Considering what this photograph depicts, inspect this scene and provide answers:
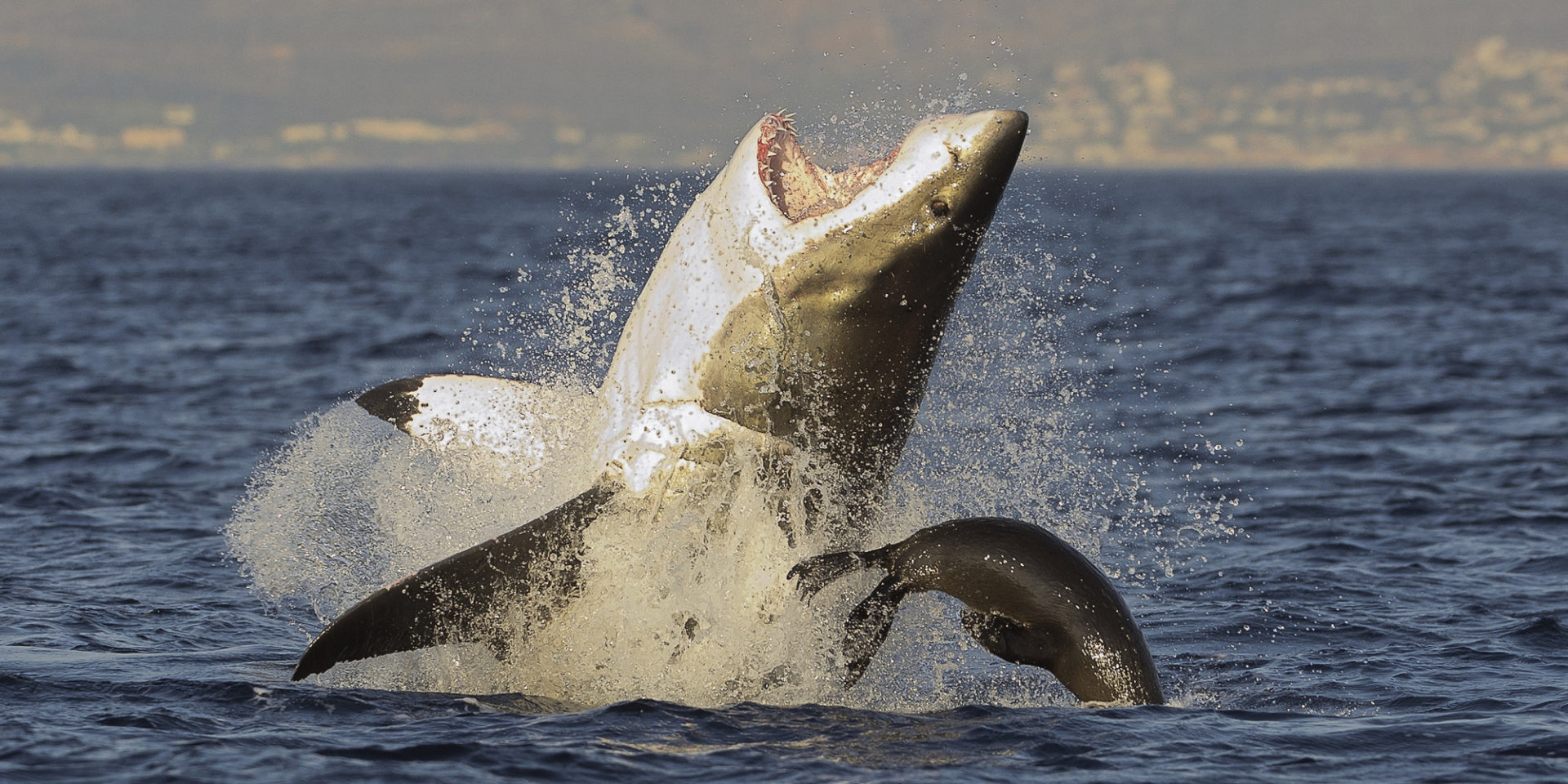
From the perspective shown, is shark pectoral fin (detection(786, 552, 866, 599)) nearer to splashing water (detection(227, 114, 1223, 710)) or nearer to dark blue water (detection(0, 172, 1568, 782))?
splashing water (detection(227, 114, 1223, 710))

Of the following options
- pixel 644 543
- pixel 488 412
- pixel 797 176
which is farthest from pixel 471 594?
pixel 797 176

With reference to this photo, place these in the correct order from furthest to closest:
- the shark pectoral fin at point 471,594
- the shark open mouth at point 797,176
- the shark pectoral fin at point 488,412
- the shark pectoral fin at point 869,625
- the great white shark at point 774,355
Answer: the shark pectoral fin at point 488,412, the shark pectoral fin at point 869,625, the shark open mouth at point 797,176, the great white shark at point 774,355, the shark pectoral fin at point 471,594

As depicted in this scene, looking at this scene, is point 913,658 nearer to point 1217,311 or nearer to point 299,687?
point 299,687

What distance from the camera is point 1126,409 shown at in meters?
24.2

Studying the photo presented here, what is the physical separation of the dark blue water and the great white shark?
829 mm

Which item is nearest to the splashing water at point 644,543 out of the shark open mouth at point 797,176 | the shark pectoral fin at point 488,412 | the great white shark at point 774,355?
the shark pectoral fin at point 488,412

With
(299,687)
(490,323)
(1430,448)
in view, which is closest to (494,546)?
(299,687)

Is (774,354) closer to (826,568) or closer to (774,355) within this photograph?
(774,355)

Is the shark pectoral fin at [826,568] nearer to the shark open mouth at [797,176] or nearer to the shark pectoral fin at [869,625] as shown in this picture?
A: the shark pectoral fin at [869,625]

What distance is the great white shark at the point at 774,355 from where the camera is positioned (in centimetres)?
904

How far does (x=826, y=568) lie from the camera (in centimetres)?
959

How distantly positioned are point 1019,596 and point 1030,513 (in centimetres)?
502

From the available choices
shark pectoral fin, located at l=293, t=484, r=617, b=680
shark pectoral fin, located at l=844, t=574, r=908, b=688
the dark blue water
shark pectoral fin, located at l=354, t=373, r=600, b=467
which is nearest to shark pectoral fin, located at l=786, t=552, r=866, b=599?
shark pectoral fin, located at l=844, t=574, r=908, b=688

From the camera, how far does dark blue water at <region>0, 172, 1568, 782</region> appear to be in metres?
9.06
